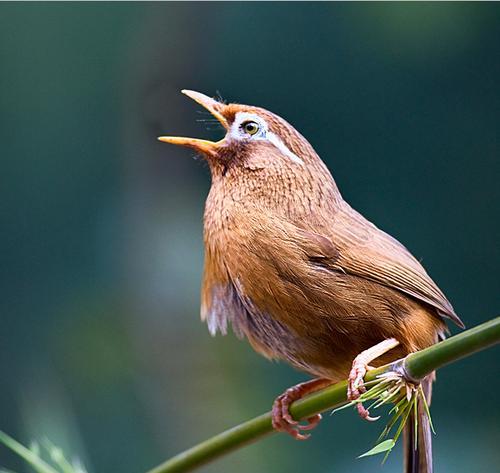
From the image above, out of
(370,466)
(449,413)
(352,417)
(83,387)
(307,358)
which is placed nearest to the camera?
(307,358)

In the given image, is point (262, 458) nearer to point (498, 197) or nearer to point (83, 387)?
point (83, 387)

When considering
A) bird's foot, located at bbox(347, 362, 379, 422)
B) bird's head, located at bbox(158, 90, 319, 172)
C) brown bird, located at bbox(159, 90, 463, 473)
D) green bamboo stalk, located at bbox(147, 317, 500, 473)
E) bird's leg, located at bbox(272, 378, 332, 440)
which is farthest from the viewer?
bird's head, located at bbox(158, 90, 319, 172)

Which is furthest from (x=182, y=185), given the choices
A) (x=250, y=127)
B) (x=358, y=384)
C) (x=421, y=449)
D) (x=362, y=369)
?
(x=358, y=384)

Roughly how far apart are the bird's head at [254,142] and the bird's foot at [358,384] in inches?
24.8

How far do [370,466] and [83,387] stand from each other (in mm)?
1828

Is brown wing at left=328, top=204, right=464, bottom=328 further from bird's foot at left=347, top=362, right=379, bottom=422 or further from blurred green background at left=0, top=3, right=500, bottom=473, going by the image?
blurred green background at left=0, top=3, right=500, bottom=473

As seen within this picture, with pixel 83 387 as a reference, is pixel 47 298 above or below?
above

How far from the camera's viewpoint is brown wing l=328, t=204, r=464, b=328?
7.04 ft

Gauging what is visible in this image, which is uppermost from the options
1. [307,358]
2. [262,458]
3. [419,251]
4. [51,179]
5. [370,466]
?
[51,179]

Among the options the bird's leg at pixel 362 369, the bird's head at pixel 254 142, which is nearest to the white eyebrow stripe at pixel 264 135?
the bird's head at pixel 254 142

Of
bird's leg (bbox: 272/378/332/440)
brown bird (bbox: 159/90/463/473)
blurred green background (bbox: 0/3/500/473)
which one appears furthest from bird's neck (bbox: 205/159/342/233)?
blurred green background (bbox: 0/3/500/473)

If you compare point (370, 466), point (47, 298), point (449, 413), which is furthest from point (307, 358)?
point (47, 298)

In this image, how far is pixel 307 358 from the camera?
2.19 m

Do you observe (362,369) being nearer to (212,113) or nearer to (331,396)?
(331,396)
